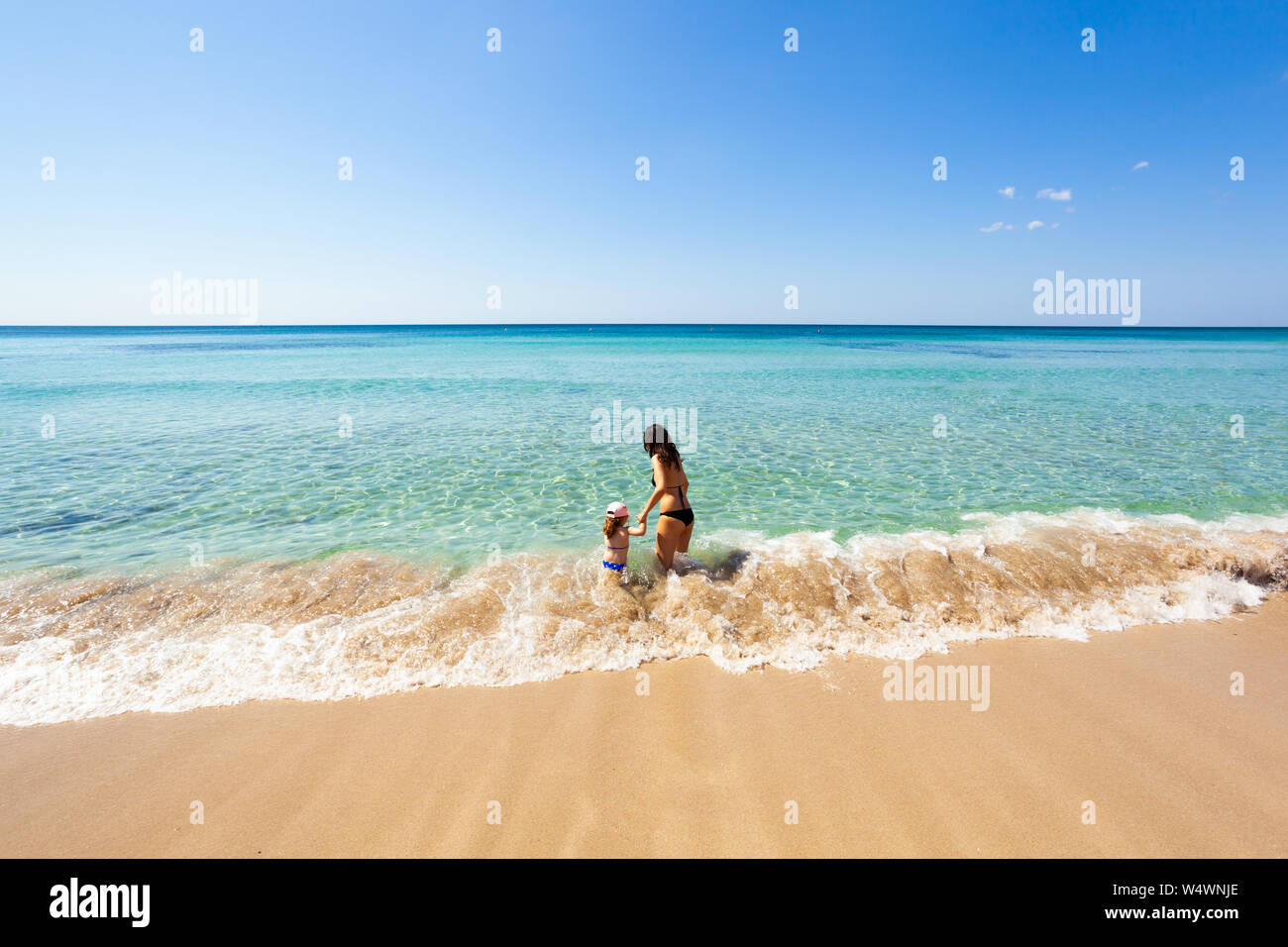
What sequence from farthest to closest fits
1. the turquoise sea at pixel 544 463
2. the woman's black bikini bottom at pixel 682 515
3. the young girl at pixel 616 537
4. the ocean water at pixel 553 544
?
the turquoise sea at pixel 544 463, the woman's black bikini bottom at pixel 682 515, the young girl at pixel 616 537, the ocean water at pixel 553 544

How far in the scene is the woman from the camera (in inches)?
277

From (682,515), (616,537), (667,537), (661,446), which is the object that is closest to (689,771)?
(616,537)

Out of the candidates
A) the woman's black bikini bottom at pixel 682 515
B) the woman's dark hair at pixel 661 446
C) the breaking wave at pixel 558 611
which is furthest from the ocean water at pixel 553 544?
the woman's dark hair at pixel 661 446

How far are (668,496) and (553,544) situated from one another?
2.09 metres

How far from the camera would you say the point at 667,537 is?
7.04 meters

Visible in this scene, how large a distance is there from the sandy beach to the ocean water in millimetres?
497

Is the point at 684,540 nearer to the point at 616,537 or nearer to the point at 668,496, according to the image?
the point at 668,496

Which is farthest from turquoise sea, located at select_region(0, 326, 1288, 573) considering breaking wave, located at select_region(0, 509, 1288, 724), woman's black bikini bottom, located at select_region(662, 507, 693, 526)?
woman's black bikini bottom, located at select_region(662, 507, 693, 526)

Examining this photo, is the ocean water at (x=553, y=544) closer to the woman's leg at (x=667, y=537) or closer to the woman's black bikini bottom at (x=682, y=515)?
the woman's leg at (x=667, y=537)

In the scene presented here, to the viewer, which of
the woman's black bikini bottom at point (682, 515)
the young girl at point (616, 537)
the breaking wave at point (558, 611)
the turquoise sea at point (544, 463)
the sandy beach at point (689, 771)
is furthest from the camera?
the turquoise sea at point (544, 463)

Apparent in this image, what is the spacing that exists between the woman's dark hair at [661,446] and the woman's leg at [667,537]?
73 centimetres

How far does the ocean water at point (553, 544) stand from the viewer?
17.9ft
